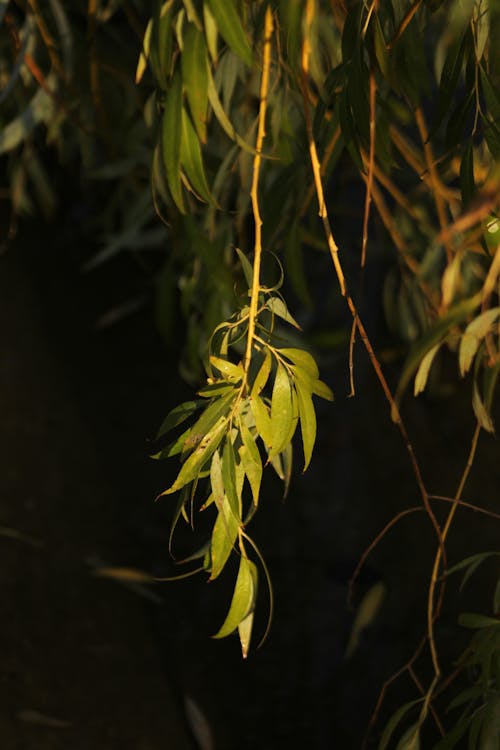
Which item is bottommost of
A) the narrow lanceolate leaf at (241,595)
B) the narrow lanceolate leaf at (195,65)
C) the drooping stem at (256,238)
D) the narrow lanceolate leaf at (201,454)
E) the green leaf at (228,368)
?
the narrow lanceolate leaf at (241,595)

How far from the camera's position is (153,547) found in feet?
5.46

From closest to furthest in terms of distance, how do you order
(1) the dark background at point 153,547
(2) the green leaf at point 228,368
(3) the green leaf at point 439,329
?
(3) the green leaf at point 439,329
(2) the green leaf at point 228,368
(1) the dark background at point 153,547

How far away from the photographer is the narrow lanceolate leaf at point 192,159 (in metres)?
0.88

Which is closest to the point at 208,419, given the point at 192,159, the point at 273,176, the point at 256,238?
the point at 256,238

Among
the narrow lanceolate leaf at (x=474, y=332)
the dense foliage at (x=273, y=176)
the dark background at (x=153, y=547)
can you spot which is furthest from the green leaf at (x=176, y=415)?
the dark background at (x=153, y=547)

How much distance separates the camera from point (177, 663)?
145cm

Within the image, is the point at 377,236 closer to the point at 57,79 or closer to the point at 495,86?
the point at 57,79

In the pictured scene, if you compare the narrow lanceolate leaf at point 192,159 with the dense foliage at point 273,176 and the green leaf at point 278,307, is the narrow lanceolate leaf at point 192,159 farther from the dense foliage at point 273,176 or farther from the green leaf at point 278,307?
the green leaf at point 278,307

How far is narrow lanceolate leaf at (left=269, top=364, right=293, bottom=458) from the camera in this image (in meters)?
0.72

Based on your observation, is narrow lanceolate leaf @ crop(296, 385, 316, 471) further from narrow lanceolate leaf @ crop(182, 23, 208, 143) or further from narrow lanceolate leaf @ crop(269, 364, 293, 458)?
narrow lanceolate leaf @ crop(182, 23, 208, 143)

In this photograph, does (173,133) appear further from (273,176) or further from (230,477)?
(273,176)

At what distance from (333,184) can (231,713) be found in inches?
38.2

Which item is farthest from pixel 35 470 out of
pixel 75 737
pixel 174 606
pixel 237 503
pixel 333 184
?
pixel 237 503

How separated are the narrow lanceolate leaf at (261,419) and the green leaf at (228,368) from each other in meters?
0.02
